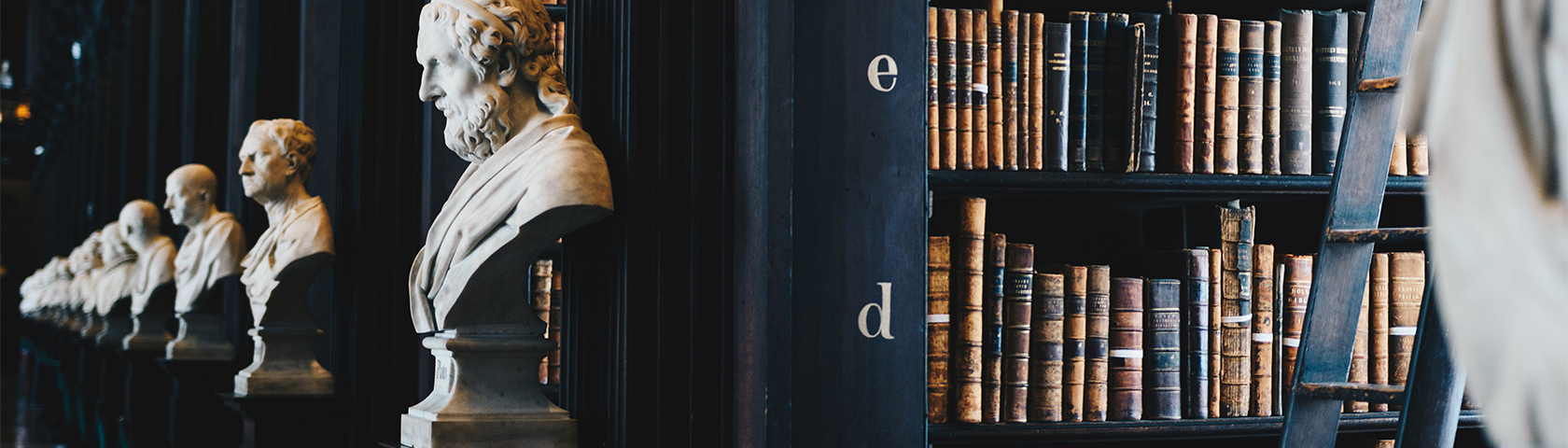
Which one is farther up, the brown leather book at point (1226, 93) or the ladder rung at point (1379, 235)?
the brown leather book at point (1226, 93)

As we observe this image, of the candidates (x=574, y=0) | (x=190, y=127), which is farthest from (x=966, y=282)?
(x=190, y=127)

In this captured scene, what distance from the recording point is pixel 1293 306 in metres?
2.26

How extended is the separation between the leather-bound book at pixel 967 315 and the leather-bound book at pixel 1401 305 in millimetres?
784

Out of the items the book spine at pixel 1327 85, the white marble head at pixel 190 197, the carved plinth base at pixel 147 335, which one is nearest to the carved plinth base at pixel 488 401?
the book spine at pixel 1327 85

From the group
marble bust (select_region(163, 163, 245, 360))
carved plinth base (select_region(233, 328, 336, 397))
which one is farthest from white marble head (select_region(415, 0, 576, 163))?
marble bust (select_region(163, 163, 245, 360))

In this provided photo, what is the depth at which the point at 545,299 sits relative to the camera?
267cm

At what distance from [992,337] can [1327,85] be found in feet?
2.50

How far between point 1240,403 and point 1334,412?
46cm

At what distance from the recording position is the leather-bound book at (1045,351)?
2121 millimetres

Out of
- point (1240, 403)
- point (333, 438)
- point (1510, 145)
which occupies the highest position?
point (1510, 145)

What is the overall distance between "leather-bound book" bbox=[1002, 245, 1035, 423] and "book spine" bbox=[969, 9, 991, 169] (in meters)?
0.16

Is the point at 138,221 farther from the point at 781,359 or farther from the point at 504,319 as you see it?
the point at 781,359

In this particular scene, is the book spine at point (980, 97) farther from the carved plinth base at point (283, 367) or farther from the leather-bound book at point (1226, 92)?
the carved plinth base at point (283, 367)

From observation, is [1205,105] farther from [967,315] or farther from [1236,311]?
[967,315]
